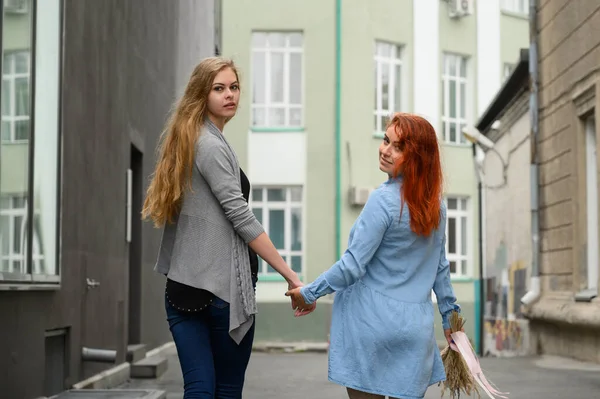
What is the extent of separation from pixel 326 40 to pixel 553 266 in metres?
13.4

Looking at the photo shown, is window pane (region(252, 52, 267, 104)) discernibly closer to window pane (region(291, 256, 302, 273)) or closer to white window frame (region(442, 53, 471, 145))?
window pane (region(291, 256, 302, 273))

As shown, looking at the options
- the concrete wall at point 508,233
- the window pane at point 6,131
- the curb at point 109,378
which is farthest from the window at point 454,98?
the window pane at point 6,131

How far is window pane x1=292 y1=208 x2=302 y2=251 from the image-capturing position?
2734cm

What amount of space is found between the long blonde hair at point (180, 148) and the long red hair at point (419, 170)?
0.70 meters

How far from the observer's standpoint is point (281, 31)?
2758 centimetres

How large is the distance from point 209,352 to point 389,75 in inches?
965

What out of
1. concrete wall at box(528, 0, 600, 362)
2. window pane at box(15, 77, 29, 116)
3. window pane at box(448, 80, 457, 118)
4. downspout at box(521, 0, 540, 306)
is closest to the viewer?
window pane at box(15, 77, 29, 116)

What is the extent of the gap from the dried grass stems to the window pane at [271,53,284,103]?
23082mm

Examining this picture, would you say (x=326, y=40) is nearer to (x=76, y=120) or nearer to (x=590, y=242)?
(x=590, y=242)

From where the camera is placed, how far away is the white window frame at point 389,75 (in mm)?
28156

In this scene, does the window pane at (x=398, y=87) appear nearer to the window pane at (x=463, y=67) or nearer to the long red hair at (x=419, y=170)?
the window pane at (x=463, y=67)

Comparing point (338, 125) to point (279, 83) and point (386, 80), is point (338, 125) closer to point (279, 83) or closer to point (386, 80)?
point (279, 83)

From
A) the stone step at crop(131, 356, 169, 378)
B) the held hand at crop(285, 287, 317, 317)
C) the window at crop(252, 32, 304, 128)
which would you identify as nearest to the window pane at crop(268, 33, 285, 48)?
the window at crop(252, 32, 304, 128)

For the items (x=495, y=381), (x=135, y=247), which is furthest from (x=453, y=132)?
(x=495, y=381)
